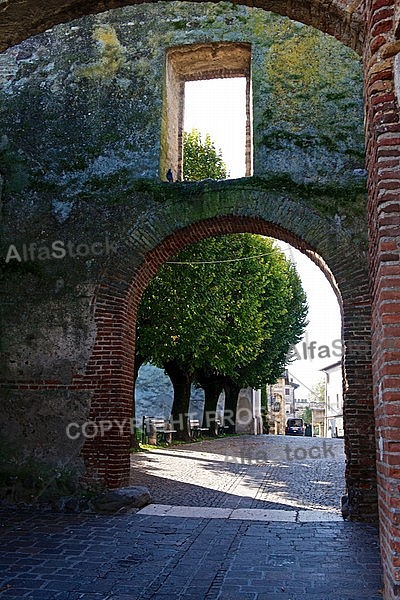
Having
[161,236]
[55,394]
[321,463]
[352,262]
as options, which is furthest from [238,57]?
[321,463]

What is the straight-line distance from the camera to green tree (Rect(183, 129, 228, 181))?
1717 cm

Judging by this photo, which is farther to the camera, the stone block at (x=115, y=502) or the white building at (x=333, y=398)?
the white building at (x=333, y=398)

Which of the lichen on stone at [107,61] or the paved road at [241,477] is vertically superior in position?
the lichen on stone at [107,61]

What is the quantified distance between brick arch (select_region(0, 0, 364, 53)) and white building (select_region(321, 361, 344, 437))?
52.5m

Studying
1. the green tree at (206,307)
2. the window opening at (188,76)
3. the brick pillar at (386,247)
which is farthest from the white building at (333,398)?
the brick pillar at (386,247)

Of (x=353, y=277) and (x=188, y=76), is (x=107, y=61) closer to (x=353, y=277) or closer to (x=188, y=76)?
(x=188, y=76)

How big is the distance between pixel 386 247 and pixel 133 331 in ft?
20.8

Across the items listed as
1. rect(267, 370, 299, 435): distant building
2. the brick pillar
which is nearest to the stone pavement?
the brick pillar

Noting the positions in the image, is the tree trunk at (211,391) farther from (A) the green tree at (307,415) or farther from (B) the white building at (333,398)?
(A) the green tree at (307,415)

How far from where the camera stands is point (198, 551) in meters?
6.01

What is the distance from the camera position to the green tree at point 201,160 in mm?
17166

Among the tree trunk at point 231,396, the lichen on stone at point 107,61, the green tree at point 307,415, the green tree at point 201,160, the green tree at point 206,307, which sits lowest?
the green tree at point 307,415

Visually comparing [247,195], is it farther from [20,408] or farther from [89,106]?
[20,408]

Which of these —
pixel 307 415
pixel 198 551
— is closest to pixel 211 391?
pixel 198 551
